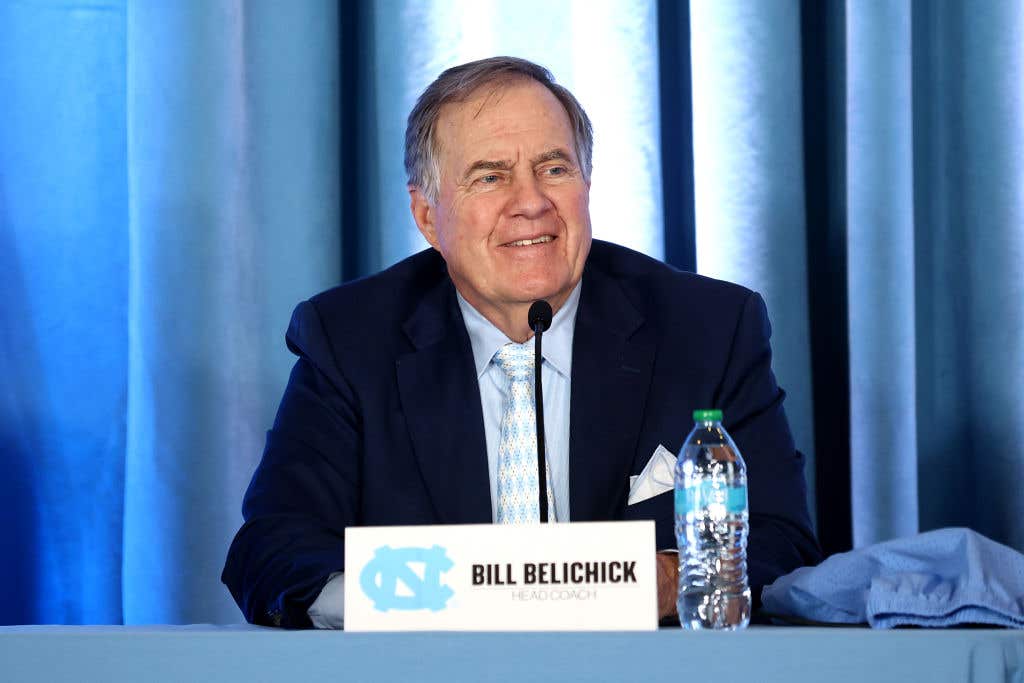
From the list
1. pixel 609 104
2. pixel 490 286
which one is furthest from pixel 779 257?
pixel 490 286

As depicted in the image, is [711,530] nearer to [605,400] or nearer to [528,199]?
[605,400]

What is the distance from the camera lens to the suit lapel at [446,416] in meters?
2.15

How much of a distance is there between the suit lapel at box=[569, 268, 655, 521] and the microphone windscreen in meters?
0.48

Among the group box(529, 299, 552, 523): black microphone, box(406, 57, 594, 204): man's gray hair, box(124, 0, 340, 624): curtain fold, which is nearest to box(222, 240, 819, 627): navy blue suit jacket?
box(406, 57, 594, 204): man's gray hair

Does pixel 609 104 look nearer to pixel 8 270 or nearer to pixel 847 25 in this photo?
pixel 847 25

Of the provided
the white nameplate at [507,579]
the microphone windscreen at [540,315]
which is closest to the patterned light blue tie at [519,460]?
the microphone windscreen at [540,315]

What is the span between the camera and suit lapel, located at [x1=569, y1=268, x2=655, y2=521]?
84.5 inches

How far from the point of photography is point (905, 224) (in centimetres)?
270

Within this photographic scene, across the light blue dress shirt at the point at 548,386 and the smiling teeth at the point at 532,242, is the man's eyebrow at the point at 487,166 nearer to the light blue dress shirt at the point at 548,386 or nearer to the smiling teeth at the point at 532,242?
the smiling teeth at the point at 532,242

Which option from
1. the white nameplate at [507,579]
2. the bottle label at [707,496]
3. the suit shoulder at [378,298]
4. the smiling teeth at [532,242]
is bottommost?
the white nameplate at [507,579]

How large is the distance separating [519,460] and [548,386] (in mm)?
209

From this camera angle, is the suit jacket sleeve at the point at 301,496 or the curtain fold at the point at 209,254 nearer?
the suit jacket sleeve at the point at 301,496

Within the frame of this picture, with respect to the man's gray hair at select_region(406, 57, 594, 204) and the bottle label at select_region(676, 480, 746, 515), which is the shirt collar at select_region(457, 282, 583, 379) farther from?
the bottle label at select_region(676, 480, 746, 515)

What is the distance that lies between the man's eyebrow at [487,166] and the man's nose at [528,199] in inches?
1.3
